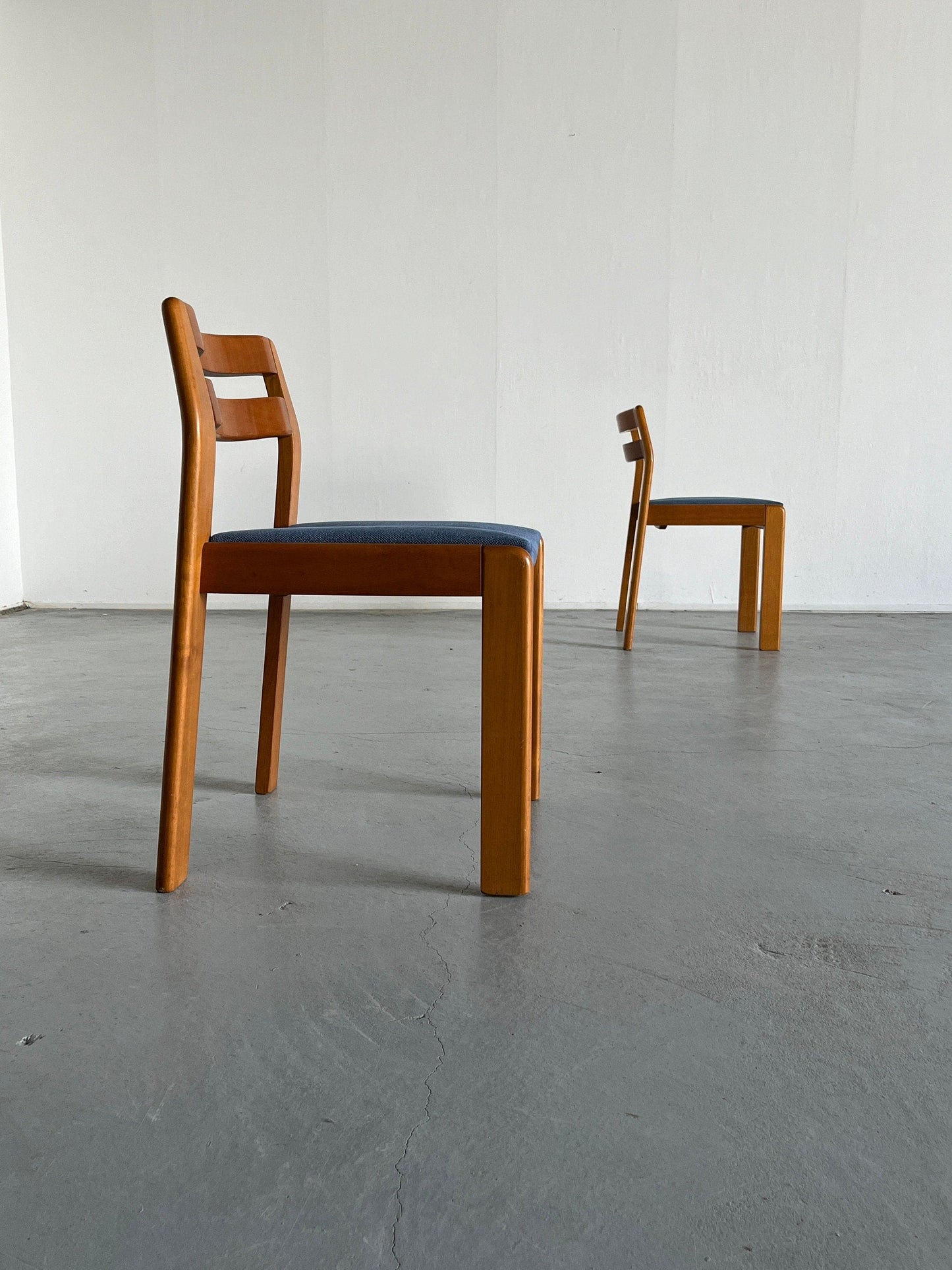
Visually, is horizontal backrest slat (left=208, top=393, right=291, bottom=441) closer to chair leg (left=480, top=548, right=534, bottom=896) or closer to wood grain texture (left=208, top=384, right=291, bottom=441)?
wood grain texture (left=208, top=384, right=291, bottom=441)

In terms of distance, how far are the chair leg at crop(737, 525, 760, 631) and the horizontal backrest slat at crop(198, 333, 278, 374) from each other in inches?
86.6

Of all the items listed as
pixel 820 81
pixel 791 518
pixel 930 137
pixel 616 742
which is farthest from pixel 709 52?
pixel 616 742

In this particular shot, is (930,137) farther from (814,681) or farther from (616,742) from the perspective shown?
(616,742)

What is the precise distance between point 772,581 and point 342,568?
2.10 metres

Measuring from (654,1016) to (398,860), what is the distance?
0.48m

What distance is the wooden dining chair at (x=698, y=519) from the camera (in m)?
2.98

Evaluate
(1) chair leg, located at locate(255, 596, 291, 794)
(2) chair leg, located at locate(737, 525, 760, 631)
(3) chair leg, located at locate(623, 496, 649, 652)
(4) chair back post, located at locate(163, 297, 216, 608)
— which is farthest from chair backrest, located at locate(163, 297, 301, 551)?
(2) chair leg, located at locate(737, 525, 760, 631)

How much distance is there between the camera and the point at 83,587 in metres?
4.04

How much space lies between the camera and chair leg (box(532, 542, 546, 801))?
1295 millimetres

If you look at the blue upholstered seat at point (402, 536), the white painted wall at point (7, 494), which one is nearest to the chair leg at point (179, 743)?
the blue upholstered seat at point (402, 536)

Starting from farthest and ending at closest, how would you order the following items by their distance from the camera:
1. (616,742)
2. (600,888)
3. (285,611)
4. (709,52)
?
(709,52), (616,742), (285,611), (600,888)

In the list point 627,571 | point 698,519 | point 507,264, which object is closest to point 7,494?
point 507,264

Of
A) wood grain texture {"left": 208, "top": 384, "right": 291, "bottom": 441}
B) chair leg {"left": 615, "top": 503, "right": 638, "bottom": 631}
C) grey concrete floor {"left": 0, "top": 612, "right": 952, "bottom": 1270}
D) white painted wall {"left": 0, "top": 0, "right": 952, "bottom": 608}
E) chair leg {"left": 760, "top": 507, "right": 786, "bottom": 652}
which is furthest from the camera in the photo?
white painted wall {"left": 0, "top": 0, "right": 952, "bottom": 608}

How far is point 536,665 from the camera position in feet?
4.63
